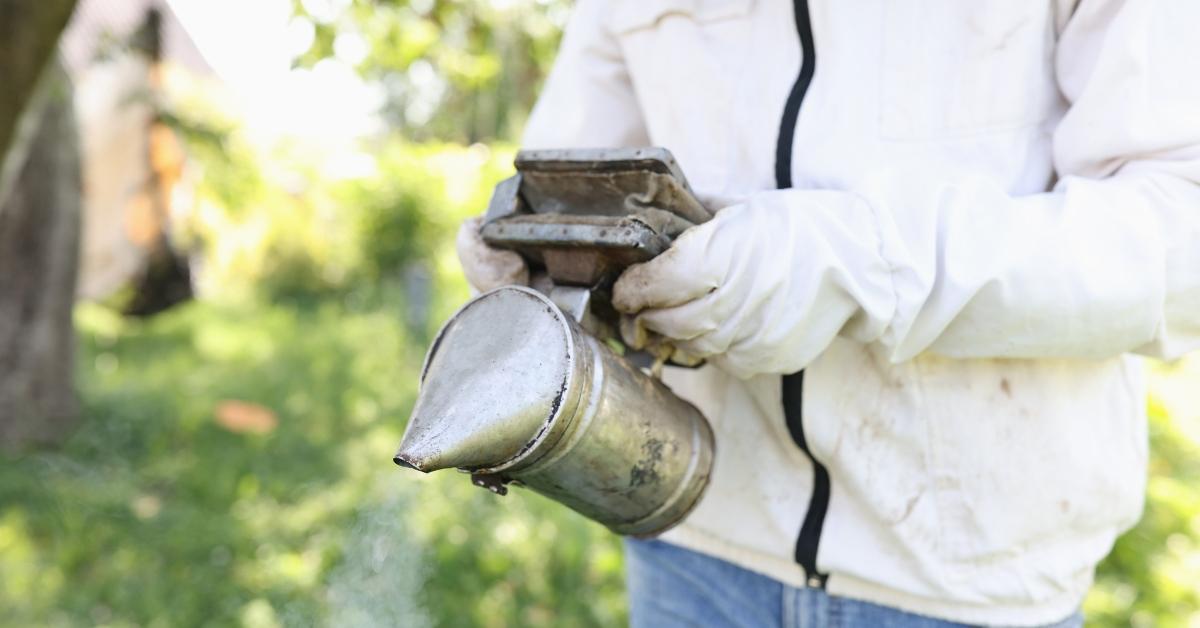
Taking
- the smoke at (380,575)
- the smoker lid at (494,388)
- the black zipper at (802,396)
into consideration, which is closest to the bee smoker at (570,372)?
the smoker lid at (494,388)

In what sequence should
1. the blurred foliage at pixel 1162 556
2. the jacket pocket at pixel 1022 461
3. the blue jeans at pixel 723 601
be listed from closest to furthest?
1. the jacket pocket at pixel 1022 461
2. the blue jeans at pixel 723 601
3. the blurred foliage at pixel 1162 556

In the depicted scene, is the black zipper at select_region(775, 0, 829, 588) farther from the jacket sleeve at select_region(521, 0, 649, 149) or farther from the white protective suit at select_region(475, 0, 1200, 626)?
the jacket sleeve at select_region(521, 0, 649, 149)

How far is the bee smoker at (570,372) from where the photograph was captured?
1.07m

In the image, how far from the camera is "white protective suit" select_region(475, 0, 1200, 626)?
113 cm

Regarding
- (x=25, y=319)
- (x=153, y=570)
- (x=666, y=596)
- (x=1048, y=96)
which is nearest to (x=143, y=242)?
(x=25, y=319)

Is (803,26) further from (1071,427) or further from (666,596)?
(666,596)

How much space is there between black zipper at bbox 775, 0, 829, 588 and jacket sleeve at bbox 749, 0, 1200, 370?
16cm

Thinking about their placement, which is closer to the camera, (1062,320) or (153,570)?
(1062,320)

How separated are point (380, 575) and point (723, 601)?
2419 mm

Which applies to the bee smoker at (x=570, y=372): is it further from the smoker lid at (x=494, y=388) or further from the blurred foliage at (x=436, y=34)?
the blurred foliage at (x=436, y=34)

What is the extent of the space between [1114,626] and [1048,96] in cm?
282

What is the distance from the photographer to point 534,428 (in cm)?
109

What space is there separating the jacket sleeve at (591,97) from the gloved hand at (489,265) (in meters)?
0.31

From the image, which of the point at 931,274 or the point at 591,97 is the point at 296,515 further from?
the point at 931,274
